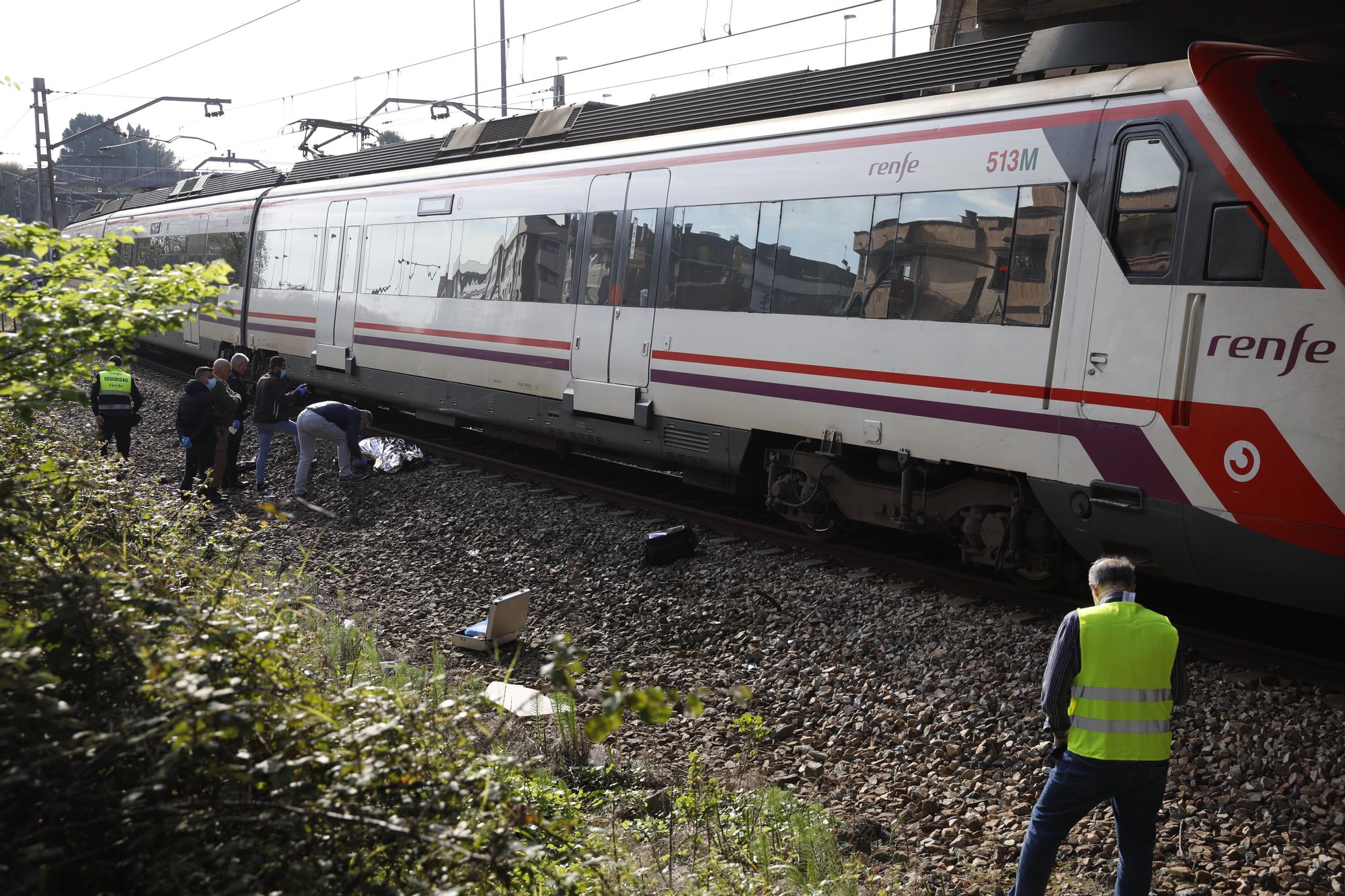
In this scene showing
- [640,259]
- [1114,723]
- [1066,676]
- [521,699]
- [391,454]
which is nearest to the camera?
[1114,723]

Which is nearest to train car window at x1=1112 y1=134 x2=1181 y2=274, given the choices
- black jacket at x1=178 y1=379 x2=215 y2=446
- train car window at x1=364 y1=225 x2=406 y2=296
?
black jacket at x1=178 y1=379 x2=215 y2=446

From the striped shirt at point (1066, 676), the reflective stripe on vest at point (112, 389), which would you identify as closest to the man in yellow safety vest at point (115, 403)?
the reflective stripe on vest at point (112, 389)

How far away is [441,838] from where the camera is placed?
274 centimetres

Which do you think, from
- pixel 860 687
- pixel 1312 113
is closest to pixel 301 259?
pixel 860 687

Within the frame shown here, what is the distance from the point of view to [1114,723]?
4000mm

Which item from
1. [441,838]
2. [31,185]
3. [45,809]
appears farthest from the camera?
[31,185]

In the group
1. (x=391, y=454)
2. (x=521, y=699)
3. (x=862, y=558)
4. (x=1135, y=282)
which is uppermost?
(x=1135, y=282)

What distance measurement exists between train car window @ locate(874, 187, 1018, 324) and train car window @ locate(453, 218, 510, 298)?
218 inches

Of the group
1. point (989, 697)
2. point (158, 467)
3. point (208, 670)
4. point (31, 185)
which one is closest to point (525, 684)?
point (989, 697)

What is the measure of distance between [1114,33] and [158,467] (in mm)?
11720

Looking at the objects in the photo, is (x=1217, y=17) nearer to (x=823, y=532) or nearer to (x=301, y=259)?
(x=823, y=532)

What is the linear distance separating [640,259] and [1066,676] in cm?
690

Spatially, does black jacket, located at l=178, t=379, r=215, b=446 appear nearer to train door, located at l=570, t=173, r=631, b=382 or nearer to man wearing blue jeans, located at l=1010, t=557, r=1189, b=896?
train door, located at l=570, t=173, r=631, b=382

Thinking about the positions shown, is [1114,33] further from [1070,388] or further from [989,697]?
[989,697]
